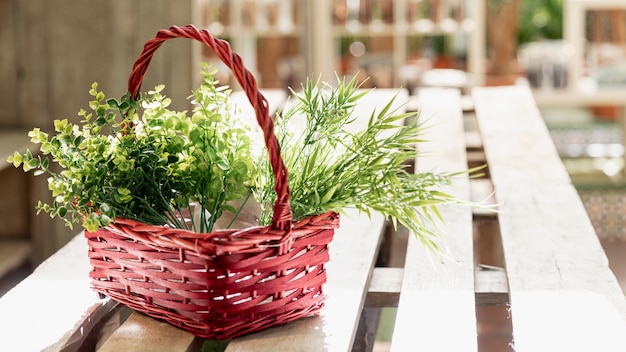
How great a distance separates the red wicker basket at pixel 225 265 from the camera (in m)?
1.18

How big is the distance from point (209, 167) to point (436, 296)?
1.38ft

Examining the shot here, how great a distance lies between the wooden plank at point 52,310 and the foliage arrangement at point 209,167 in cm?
16

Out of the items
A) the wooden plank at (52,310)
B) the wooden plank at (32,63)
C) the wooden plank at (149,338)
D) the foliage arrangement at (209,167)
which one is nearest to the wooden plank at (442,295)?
the foliage arrangement at (209,167)

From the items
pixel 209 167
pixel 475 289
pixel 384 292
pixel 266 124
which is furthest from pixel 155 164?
pixel 475 289

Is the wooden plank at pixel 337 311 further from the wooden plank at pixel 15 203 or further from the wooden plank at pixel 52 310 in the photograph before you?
the wooden plank at pixel 15 203

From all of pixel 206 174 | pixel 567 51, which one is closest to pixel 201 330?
pixel 206 174

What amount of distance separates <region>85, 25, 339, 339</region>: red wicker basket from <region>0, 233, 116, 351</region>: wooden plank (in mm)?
80

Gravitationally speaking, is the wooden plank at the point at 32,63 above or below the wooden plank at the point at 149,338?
above

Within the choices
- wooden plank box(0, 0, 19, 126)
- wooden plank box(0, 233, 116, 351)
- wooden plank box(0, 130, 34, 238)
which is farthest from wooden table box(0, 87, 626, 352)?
wooden plank box(0, 0, 19, 126)

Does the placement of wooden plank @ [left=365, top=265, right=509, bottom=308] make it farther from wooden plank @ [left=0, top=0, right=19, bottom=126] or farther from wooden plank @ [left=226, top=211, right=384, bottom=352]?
wooden plank @ [left=0, top=0, right=19, bottom=126]

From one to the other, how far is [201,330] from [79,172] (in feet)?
0.83

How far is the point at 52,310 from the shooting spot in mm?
1420

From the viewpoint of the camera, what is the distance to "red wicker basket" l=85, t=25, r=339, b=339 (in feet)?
3.88

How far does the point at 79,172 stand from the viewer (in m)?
1.25
